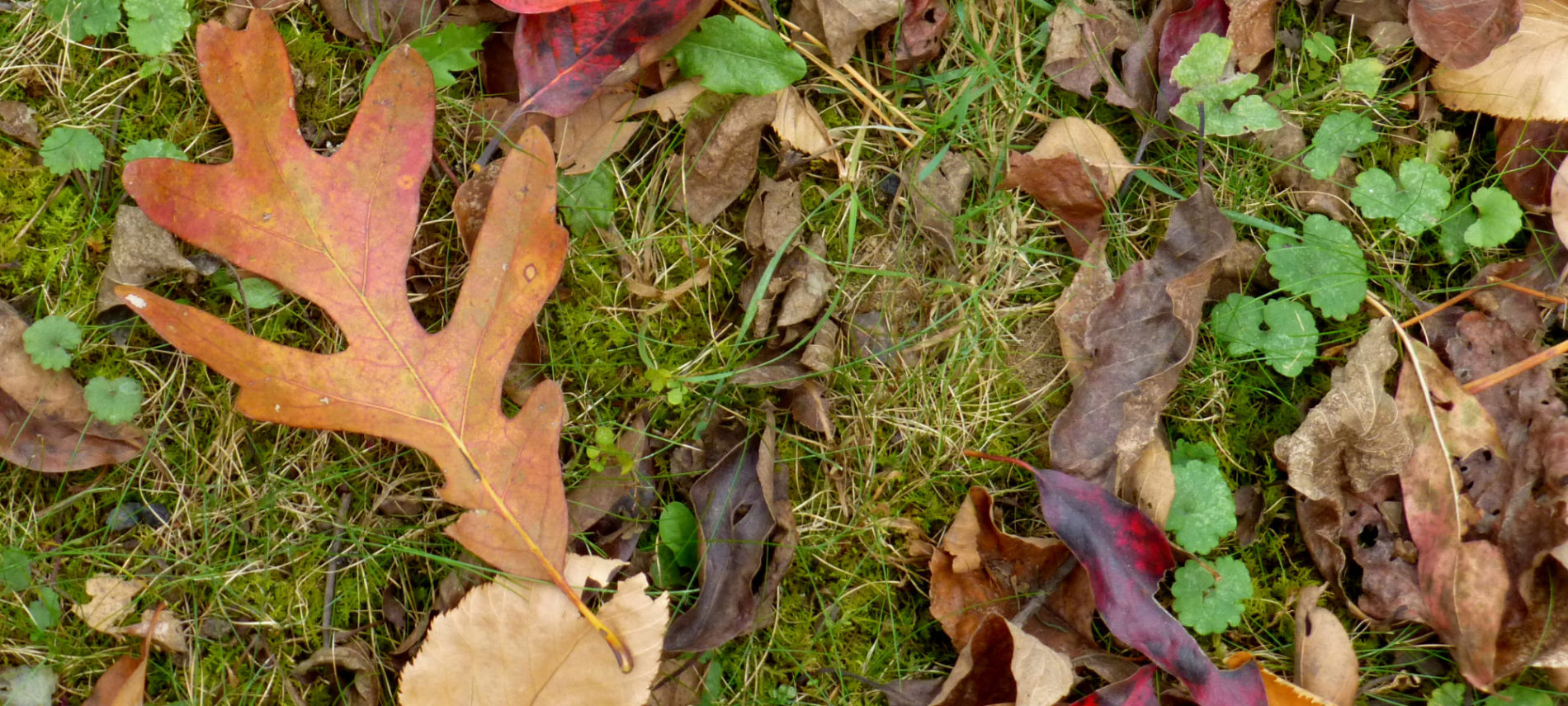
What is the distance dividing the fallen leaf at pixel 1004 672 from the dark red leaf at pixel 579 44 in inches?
57.8

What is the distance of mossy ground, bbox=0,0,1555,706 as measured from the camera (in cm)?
229

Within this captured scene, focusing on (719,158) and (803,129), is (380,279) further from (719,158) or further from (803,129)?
(803,129)

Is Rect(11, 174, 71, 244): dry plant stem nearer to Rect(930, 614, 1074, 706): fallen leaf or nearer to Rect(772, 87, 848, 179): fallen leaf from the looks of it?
Rect(772, 87, 848, 179): fallen leaf

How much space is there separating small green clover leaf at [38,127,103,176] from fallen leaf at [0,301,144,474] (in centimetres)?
34

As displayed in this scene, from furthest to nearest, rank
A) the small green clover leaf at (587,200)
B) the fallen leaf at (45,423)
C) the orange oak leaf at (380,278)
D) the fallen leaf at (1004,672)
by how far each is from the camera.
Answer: the small green clover leaf at (587,200)
the fallen leaf at (45,423)
the fallen leaf at (1004,672)
the orange oak leaf at (380,278)

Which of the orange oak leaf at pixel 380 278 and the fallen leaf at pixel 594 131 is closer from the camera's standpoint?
the orange oak leaf at pixel 380 278

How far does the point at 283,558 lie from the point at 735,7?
5.34 feet

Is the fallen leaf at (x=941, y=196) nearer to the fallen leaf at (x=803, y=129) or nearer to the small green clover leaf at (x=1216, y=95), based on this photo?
the fallen leaf at (x=803, y=129)

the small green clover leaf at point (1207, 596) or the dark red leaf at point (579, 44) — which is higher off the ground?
the dark red leaf at point (579, 44)

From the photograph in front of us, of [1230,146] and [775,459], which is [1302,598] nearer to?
[1230,146]

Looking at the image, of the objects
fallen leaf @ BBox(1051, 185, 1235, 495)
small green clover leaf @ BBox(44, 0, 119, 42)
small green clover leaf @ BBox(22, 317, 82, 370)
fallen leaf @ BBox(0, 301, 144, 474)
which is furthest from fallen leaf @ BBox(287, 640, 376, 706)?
fallen leaf @ BBox(1051, 185, 1235, 495)

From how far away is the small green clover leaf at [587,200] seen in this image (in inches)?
92.4

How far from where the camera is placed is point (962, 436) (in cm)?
239

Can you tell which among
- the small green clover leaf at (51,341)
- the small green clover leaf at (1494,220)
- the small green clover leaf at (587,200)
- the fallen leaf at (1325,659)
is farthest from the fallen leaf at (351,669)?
the small green clover leaf at (1494,220)
